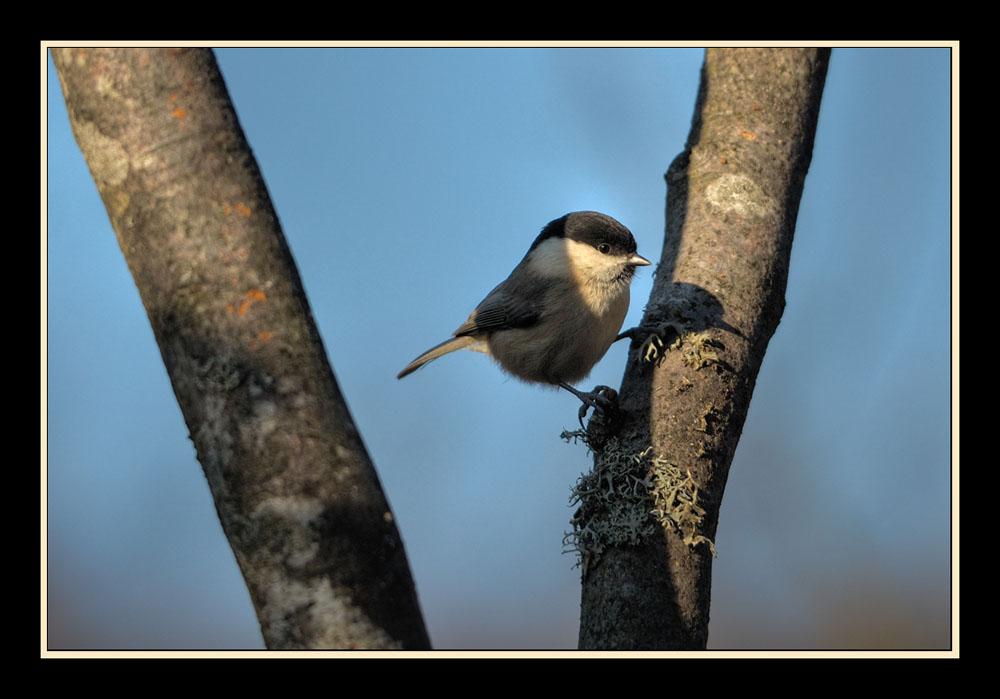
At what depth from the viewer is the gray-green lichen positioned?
1.99m

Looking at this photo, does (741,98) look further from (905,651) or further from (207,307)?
(207,307)

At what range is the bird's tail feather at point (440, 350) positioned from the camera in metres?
3.46

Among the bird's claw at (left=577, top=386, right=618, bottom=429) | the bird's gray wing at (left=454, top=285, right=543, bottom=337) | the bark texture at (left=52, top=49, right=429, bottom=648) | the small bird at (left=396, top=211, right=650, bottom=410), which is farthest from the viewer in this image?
the bird's gray wing at (left=454, top=285, right=543, bottom=337)

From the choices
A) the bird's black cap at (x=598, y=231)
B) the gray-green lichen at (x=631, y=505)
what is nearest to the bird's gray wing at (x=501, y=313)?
the bird's black cap at (x=598, y=231)

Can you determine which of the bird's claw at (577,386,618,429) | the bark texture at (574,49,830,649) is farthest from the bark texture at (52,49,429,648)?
the bird's claw at (577,386,618,429)

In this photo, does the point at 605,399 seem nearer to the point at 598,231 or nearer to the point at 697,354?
the point at 697,354

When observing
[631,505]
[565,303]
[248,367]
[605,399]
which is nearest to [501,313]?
[565,303]

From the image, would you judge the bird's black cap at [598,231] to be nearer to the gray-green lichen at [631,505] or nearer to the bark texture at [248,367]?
the gray-green lichen at [631,505]

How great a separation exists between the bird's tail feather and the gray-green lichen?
1415mm

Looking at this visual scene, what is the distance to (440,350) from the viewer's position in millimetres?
3490

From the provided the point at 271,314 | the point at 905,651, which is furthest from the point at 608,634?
the point at 271,314

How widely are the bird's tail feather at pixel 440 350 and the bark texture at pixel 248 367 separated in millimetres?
2046

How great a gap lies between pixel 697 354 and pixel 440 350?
1448 mm

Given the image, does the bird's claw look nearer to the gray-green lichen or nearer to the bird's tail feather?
the gray-green lichen
